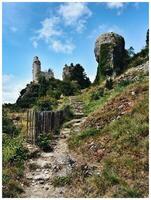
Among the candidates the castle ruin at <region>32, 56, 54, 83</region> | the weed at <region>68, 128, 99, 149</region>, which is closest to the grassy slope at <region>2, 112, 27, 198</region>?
the weed at <region>68, 128, 99, 149</region>

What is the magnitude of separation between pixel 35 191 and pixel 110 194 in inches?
82.0

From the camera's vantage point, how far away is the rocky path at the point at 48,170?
35.6 feet

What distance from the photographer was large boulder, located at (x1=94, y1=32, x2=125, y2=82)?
36.6 m

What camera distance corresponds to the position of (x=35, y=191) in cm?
1096

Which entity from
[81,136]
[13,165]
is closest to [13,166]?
[13,165]

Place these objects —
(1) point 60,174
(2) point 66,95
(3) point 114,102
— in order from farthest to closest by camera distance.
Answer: (2) point 66,95 → (3) point 114,102 → (1) point 60,174

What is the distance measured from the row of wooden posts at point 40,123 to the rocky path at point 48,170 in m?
0.76

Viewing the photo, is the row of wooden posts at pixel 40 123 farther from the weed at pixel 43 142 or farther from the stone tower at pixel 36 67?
the stone tower at pixel 36 67

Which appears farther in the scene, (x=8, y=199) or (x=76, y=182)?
(x=76, y=182)

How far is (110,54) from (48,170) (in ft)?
84.3

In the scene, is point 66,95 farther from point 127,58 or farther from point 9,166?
point 9,166

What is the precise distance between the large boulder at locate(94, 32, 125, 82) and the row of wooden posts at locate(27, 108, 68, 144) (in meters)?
17.7

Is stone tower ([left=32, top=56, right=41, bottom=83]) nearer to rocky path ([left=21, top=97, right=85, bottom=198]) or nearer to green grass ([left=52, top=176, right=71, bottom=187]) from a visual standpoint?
rocky path ([left=21, top=97, right=85, bottom=198])

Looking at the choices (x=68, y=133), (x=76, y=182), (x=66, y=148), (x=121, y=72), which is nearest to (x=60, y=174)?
(x=76, y=182)
